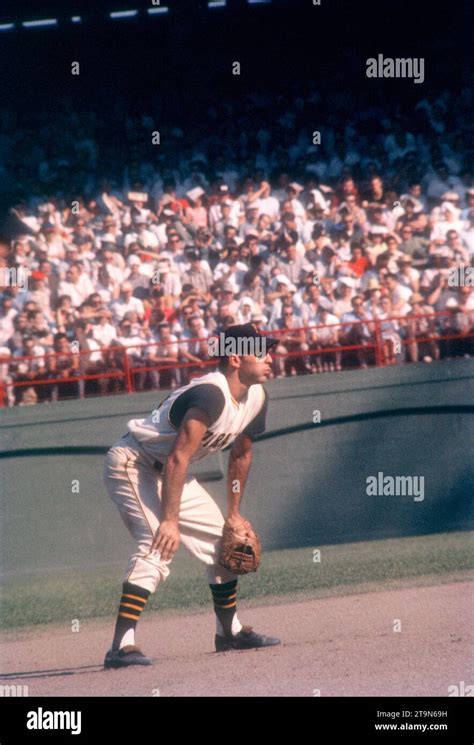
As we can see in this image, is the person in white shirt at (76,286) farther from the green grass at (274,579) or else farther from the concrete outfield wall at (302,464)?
the green grass at (274,579)

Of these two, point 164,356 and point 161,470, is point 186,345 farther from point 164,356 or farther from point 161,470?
point 161,470

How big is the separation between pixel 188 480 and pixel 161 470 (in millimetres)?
230

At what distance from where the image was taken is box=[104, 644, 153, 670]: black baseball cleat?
16.2ft

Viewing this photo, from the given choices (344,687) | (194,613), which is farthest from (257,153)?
(344,687)

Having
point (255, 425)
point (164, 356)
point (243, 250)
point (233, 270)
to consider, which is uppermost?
point (243, 250)

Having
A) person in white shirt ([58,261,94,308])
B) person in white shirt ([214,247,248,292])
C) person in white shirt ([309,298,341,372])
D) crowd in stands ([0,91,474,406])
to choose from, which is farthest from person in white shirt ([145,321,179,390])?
person in white shirt ([309,298,341,372])

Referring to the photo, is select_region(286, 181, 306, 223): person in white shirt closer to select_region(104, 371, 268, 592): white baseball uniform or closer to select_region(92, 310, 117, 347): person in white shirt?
select_region(92, 310, 117, 347): person in white shirt

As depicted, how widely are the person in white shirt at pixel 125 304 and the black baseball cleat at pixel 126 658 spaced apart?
622cm

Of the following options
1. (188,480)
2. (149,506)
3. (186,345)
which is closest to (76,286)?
(186,345)

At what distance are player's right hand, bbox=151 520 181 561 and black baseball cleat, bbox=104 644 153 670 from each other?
19.6 inches

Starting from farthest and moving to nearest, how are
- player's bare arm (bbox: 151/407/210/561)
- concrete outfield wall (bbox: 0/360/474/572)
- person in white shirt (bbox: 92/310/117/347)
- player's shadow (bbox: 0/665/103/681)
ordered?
person in white shirt (bbox: 92/310/117/347) → concrete outfield wall (bbox: 0/360/474/572) → player's shadow (bbox: 0/665/103/681) → player's bare arm (bbox: 151/407/210/561)

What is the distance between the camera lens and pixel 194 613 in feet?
22.3

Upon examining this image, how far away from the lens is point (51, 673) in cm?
523
